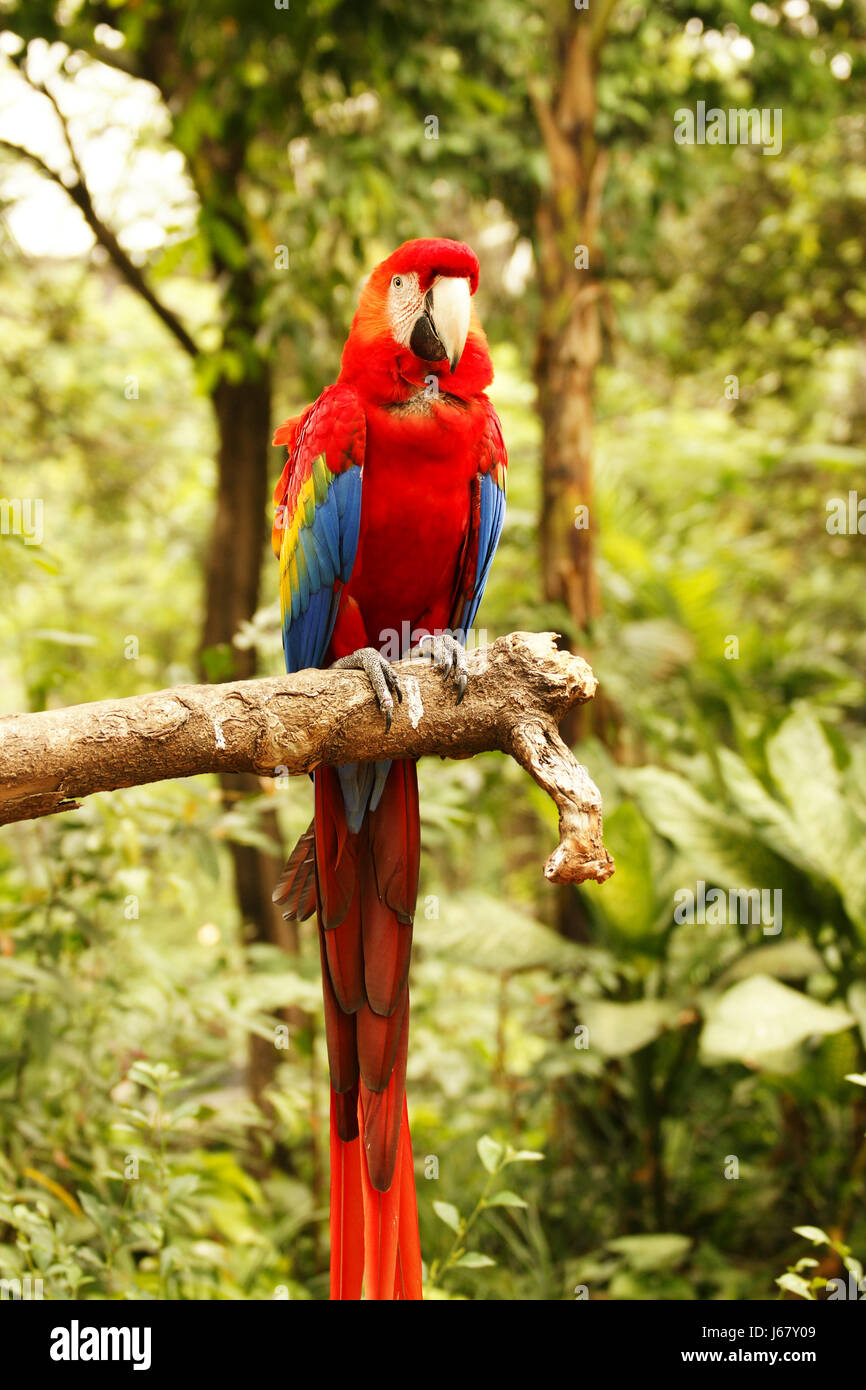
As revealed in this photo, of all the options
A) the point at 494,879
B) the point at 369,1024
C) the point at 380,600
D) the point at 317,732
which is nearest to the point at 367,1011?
the point at 369,1024

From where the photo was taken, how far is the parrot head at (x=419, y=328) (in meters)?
1.37

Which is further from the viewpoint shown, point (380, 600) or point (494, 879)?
point (494, 879)

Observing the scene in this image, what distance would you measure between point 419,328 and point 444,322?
0.04m

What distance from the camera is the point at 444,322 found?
1.37 m

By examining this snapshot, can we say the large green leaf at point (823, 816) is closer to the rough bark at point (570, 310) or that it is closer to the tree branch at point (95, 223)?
the rough bark at point (570, 310)

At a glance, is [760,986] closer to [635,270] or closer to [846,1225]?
Result: [846,1225]

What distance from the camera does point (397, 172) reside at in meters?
2.54

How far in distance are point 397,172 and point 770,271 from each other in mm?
2476

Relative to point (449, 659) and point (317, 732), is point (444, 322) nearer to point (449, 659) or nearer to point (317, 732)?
point (449, 659)

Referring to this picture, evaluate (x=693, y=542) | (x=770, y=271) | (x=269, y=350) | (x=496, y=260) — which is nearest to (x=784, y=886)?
(x=269, y=350)

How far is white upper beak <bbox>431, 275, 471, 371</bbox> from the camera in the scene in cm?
136

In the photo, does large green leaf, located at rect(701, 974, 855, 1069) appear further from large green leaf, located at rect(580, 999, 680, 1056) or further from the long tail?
the long tail

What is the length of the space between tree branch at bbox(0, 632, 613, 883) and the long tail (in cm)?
19

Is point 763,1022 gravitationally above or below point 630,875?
below
